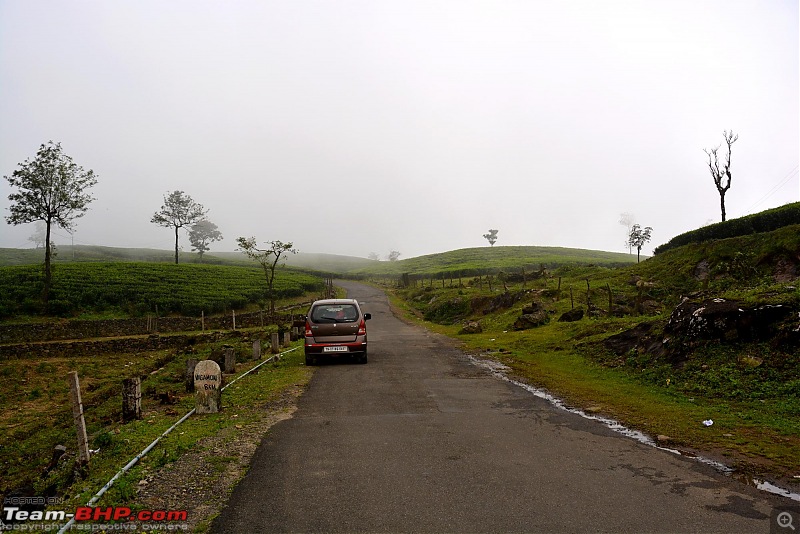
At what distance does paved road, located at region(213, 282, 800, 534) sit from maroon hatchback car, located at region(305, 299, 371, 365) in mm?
5301

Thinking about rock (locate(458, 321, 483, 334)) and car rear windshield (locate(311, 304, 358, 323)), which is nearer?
car rear windshield (locate(311, 304, 358, 323))

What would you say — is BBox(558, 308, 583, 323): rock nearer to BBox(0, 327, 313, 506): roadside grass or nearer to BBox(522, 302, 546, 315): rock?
BBox(522, 302, 546, 315): rock

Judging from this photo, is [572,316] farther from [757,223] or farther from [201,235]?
[201,235]

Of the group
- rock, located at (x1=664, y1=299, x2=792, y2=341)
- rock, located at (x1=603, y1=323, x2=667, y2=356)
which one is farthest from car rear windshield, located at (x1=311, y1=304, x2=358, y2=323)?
rock, located at (x1=664, y1=299, x2=792, y2=341)

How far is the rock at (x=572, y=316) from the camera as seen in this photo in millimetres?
21891

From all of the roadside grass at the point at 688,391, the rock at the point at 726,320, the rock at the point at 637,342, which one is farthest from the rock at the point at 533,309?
the rock at the point at 726,320

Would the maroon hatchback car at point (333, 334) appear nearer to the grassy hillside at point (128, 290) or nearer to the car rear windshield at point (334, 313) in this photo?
the car rear windshield at point (334, 313)

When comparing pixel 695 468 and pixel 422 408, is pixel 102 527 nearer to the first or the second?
pixel 422 408

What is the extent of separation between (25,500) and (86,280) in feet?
156

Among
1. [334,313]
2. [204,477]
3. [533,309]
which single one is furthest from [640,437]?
[533,309]

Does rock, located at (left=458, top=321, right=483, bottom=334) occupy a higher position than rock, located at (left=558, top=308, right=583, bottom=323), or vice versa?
rock, located at (left=558, top=308, right=583, bottom=323)

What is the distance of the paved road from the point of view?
4.47 m

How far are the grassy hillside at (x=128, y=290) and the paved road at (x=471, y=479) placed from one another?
36.6 metres

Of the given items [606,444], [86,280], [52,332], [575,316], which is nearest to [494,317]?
[575,316]
